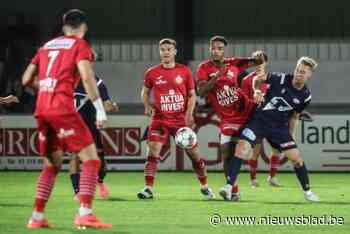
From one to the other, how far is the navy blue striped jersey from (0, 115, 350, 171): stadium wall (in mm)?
6484

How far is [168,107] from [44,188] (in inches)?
157

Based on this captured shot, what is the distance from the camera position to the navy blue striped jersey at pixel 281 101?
41.5 ft

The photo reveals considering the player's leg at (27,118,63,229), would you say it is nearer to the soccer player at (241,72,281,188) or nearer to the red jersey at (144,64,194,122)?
the red jersey at (144,64,194,122)

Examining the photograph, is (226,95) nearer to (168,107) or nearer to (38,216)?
(168,107)

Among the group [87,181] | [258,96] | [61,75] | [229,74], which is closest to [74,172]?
[258,96]

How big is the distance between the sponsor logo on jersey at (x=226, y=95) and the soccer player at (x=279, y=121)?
87cm

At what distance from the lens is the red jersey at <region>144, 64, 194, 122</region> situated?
13.2 meters

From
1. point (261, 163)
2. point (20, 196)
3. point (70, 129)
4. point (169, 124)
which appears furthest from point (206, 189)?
point (261, 163)

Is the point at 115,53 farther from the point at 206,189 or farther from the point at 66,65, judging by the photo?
the point at 66,65

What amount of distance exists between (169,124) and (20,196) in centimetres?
222

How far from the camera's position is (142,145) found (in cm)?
1938

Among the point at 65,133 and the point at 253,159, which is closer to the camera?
the point at 65,133

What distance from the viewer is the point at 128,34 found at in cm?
2275

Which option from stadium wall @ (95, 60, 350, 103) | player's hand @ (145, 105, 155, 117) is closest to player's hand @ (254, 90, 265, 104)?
player's hand @ (145, 105, 155, 117)
